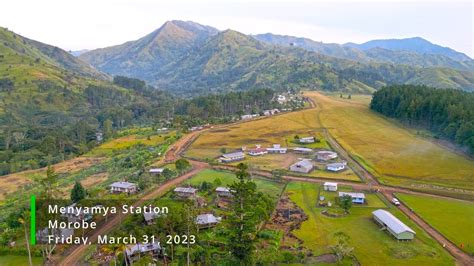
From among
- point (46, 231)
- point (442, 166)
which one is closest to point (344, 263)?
point (46, 231)

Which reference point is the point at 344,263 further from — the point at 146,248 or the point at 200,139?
the point at 200,139

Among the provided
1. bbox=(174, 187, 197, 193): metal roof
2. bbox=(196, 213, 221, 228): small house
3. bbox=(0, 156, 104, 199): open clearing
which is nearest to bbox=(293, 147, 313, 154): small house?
bbox=(174, 187, 197, 193): metal roof

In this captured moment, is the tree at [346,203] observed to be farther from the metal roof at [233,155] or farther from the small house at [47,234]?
the small house at [47,234]

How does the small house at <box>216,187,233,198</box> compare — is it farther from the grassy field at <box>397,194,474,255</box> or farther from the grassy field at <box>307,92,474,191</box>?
the grassy field at <box>307,92,474,191</box>

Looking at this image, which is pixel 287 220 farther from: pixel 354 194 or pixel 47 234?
pixel 47 234

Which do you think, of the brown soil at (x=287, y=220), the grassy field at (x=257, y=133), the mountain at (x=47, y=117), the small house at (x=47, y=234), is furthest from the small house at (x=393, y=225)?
the mountain at (x=47, y=117)

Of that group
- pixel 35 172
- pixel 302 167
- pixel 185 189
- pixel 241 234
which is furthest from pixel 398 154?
pixel 35 172
